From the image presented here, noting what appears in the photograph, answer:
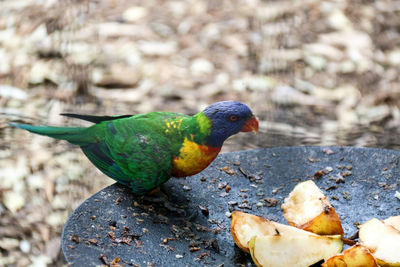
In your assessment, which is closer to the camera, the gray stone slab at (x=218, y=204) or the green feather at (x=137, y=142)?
the gray stone slab at (x=218, y=204)

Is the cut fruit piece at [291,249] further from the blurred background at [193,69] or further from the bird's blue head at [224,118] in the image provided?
the blurred background at [193,69]

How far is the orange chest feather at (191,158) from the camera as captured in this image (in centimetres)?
199

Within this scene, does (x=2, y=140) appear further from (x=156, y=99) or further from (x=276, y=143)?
(x=276, y=143)

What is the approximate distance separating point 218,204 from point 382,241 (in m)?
0.62

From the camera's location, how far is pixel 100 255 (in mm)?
1580

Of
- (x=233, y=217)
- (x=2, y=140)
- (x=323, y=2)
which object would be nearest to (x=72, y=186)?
(x=2, y=140)

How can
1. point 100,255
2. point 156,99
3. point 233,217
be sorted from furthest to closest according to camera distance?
point 156,99
point 233,217
point 100,255

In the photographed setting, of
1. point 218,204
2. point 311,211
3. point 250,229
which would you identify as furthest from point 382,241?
point 218,204

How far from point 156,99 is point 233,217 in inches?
102

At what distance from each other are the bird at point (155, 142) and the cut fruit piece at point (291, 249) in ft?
1.50

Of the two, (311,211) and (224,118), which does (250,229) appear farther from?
(224,118)

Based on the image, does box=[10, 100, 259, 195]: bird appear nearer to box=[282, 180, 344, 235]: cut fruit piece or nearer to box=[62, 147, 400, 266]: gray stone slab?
box=[62, 147, 400, 266]: gray stone slab

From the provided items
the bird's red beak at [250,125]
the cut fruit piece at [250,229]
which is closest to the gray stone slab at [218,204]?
the cut fruit piece at [250,229]

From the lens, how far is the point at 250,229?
1766 millimetres
